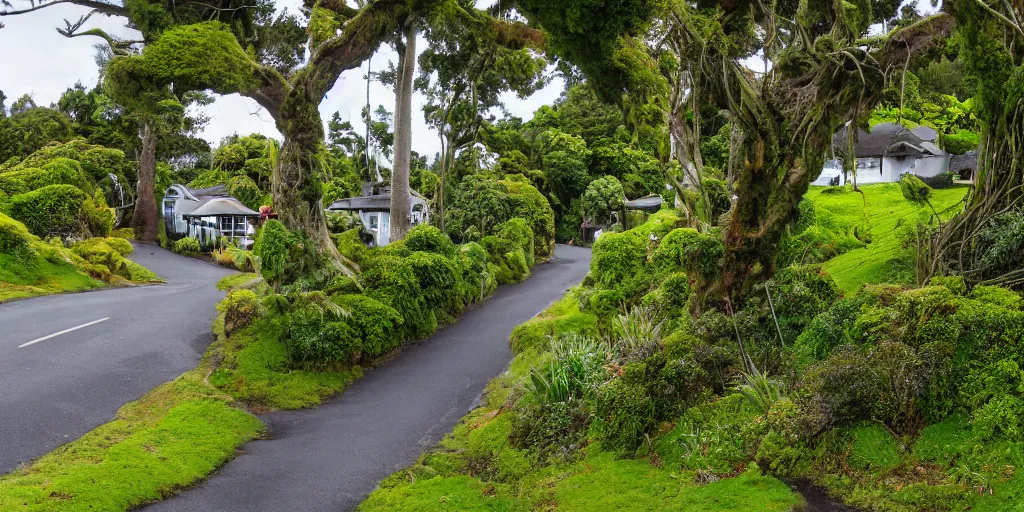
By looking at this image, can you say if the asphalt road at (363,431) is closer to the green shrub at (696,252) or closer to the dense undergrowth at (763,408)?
the dense undergrowth at (763,408)

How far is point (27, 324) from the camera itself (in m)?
14.5

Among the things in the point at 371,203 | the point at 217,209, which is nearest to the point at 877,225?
the point at 371,203

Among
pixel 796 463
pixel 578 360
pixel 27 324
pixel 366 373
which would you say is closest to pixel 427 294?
pixel 366 373

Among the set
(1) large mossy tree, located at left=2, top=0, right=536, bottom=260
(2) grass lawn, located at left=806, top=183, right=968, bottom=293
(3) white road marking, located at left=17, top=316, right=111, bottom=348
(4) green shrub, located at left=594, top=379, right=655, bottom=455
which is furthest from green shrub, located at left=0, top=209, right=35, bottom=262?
(2) grass lawn, located at left=806, top=183, right=968, bottom=293

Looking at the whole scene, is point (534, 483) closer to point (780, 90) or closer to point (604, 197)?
point (780, 90)

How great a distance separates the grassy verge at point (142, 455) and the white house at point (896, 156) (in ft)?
67.5

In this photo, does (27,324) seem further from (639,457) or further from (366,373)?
(639,457)

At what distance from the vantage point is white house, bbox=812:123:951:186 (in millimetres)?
26625

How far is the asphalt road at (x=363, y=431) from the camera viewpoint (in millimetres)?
8523

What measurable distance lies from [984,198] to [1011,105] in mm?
1008

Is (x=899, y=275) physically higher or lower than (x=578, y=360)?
higher

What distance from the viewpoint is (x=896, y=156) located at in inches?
1118

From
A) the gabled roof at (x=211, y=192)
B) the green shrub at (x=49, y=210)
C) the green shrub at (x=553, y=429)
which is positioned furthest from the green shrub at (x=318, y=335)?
the gabled roof at (x=211, y=192)

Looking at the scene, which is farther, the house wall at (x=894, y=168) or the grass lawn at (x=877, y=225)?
the house wall at (x=894, y=168)
